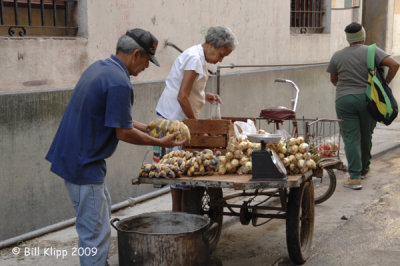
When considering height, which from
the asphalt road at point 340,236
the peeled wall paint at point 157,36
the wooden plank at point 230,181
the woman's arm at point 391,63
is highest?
the peeled wall paint at point 157,36

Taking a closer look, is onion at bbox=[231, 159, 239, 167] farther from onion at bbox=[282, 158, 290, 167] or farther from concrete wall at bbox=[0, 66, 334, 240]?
concrete wall at bbox=[0, 66, 334, 240]

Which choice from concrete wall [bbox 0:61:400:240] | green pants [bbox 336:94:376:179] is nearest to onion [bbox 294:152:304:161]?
concrete wall [bbox 0:61:400:240]

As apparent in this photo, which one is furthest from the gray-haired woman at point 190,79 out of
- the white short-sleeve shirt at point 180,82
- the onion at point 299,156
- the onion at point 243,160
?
the onion at point 299,156

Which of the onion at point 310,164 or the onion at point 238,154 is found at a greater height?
the onion at point 238,154

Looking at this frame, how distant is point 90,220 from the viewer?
11.3 feet

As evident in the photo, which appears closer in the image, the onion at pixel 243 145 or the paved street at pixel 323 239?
the onion at pixel 243 145

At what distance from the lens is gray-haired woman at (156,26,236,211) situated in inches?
190

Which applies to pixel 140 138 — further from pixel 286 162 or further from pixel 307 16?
pixel 307 16

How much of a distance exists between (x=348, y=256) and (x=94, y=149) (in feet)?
9.08

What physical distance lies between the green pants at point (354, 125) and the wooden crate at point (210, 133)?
10.3 feet

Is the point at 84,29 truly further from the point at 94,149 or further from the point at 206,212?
the point at 94,149

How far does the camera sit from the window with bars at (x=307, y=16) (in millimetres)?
11273

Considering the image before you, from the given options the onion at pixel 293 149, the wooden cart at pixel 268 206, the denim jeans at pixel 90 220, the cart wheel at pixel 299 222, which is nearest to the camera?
the denim jeans at pixel 90 220

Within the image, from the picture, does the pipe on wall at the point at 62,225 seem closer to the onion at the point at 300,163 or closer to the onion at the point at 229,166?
the onion at the point at 229,166
